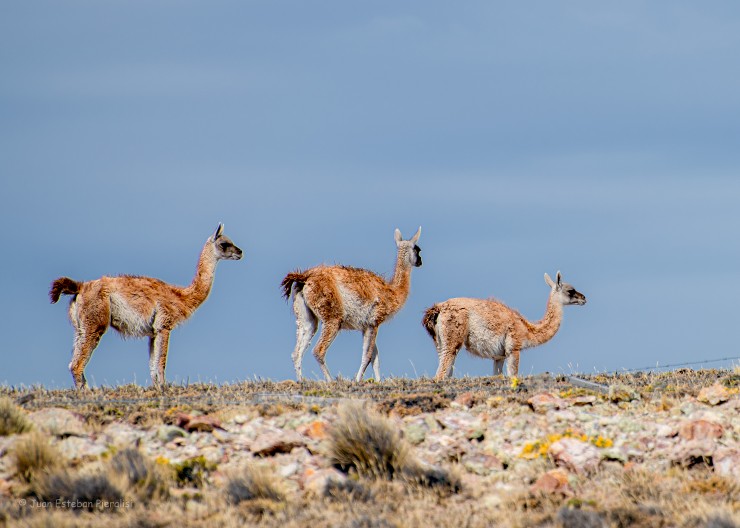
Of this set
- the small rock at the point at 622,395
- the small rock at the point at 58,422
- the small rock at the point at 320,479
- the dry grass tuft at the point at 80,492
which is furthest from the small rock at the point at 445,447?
the small rock at the point at 58,422

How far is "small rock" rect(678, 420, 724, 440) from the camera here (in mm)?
12273

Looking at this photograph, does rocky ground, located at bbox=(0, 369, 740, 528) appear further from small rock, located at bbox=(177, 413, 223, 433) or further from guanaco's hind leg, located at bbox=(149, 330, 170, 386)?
guanaco's hind leg, located at bbox=(149, 330, 170, 386)

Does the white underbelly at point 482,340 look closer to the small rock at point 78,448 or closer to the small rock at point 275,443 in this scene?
the small rock at point 275,443

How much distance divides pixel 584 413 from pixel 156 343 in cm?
1093

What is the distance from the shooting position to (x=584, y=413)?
43.9 ft

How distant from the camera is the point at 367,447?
11.7 meters

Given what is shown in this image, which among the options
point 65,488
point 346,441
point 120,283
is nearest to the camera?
point 65,488

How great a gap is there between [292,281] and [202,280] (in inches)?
76.7

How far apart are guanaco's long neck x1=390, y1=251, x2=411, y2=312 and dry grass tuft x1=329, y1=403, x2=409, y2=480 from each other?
12.7 m

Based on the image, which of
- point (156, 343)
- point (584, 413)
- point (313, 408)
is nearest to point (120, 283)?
point (156, 343)

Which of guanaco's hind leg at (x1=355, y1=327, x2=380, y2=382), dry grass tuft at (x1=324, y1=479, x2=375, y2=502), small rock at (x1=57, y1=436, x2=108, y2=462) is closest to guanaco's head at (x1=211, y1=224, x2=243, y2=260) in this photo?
guanaco's hind leg at (x1=355, y1=327, x2=380, y2=382)

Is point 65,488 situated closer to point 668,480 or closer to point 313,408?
point 313,408

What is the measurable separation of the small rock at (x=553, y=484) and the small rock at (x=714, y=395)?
9.59 ft

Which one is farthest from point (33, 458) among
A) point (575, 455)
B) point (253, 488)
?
point (575, 455)
